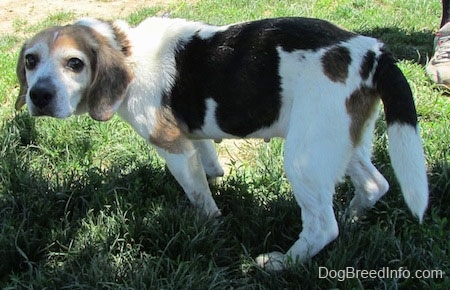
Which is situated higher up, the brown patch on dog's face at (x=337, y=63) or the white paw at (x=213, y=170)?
the brown patch on dog's face at (x=337, y=63)

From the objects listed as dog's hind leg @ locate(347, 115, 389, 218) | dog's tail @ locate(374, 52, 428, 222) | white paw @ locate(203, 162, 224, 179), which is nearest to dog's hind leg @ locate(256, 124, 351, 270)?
dog's tail @ locate(374, 52, 428, 222)

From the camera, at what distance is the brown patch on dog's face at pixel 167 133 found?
3062 millimetres

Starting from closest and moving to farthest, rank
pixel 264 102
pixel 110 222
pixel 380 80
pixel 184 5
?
pixel 380 80 → pixel 264 102 → pixel 110 222 → pixel 184 5

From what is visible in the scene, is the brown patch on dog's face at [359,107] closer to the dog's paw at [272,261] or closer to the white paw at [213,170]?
the dog's paw at [272,261]

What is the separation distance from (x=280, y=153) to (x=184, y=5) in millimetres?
4461

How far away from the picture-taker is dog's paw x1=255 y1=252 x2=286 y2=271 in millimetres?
2883

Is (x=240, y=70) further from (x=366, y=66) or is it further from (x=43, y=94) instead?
(x=43, y=94)

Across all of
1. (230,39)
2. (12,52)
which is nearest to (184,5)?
(12,52)

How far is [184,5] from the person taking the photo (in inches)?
305

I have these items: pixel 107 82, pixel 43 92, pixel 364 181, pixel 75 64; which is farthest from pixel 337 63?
pixel 43 92

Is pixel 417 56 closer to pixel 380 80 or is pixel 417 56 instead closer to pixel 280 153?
pixel 280 153

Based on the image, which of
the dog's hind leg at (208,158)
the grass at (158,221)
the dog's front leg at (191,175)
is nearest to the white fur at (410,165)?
the grass at (158,221)

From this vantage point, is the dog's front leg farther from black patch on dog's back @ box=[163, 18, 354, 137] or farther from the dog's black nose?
the dog's black nose

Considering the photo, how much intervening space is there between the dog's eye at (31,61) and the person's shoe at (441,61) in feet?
11.8
